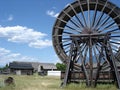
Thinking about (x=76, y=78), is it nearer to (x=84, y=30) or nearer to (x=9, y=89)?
(x=84, y=30)

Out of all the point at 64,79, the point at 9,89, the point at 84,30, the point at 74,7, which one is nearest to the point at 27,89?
the point at 9,89

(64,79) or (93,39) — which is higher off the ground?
(93,39)

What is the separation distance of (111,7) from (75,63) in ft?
17.0

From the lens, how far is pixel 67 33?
24.1m

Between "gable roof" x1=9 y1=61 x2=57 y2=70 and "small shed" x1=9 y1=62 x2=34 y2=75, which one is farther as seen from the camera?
"gable roof" x1=9 y1=61 x2=57 y2=70

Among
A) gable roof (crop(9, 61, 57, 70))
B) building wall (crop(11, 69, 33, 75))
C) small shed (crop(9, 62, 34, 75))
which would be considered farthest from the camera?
gable roof (crop(9, 61, 57, 70))

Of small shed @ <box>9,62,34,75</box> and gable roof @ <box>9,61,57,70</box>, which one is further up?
gable roof @ <box>9,61,57,70</box>

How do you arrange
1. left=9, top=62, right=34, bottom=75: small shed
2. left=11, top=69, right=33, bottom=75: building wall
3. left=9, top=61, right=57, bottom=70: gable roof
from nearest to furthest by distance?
left=11, top=69, right=33, bottom=75: building wall → left=9, top=62, right=34, bottom=75: small shed → left=9, top=61, right=57, bottom=70: gable roof

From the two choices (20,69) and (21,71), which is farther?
(20,69)

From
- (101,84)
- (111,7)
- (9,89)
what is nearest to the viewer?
(9,89)

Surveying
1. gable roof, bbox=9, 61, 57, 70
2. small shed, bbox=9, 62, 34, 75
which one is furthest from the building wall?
gable roof, bbox=9, 61, 57, 70

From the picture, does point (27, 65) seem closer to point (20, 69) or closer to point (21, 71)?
point (20, 69)

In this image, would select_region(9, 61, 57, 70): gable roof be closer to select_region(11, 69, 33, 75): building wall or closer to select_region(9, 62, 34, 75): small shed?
select_region(9, 62, 34, 75): small shed

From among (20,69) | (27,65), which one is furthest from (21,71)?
(27,65)
